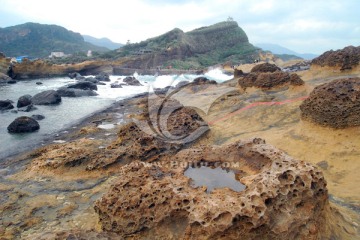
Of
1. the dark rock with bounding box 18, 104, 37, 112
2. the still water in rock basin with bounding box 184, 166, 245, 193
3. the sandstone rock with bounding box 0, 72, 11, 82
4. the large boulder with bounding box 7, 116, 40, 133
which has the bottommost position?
the sandstone rock with bounding box 0, 72, 11, 82

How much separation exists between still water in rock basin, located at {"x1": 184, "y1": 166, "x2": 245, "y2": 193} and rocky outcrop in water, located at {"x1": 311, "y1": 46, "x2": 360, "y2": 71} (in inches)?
467

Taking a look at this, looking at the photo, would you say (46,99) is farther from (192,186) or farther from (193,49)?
(193,49)

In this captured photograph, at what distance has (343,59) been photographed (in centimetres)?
1439

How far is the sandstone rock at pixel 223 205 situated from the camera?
3.54 meters

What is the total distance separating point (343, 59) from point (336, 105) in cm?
770

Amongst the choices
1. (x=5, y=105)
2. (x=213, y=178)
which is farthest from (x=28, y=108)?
(x=213, y=178)

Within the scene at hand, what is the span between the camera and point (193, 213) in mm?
3721

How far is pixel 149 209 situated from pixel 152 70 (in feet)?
171

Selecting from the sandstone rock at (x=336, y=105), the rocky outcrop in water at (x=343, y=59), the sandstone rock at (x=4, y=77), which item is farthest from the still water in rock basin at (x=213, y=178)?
the sandstone rock at (x=4, y=77)

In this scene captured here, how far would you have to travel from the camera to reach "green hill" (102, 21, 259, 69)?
2372 inches

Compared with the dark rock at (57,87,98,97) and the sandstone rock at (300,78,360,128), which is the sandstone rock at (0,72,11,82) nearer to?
the dark rock at (57,87,98,97)

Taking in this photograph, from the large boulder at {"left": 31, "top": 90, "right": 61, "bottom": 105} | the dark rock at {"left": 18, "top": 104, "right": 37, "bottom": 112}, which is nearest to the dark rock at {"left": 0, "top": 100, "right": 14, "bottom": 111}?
the dark rock at {"left": 18, "top": 104, "right": 37, "bottom": 112}

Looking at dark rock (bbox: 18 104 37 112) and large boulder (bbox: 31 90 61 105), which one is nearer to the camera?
dark rock (bbox: 18 104 37 112)

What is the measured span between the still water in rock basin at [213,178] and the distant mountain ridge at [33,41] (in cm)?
9878
